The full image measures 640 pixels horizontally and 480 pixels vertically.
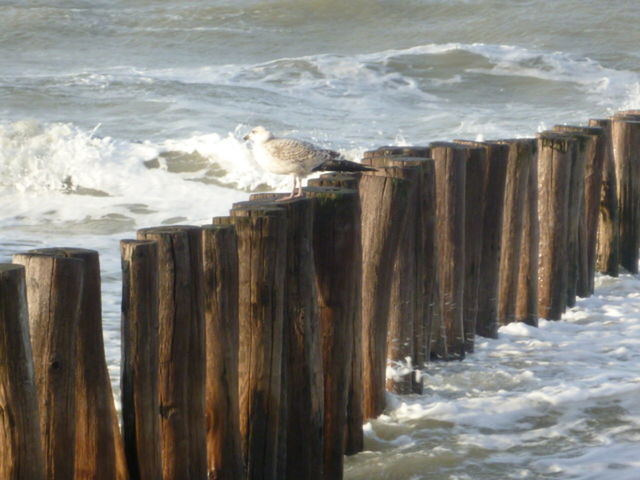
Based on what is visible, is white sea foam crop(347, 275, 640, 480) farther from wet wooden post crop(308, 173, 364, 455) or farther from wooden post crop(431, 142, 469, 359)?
wooden post crop(431, 142, 469, 359)

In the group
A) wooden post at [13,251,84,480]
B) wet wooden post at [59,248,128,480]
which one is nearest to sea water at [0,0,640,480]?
wet wooden post at [59,248,128,480]

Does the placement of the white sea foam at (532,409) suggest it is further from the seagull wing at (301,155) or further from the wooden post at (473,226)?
the seagull wing at (301,155)

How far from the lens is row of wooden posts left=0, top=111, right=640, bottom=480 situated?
3727 mm

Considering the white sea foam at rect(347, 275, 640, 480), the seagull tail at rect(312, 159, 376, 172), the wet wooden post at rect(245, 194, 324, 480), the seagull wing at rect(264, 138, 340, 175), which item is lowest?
the white sea foam at rect(347, 275, 640, 480)

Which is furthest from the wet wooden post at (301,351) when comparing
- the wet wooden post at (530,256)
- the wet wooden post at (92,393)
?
the wet wooden post at (530,256)

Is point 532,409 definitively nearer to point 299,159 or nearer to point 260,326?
point 299,159

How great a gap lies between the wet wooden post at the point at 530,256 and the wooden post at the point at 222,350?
3.65 meters

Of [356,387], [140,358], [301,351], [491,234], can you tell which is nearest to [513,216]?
[491,234]

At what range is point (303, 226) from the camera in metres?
4.83

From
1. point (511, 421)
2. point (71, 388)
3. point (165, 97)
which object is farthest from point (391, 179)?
point (165, 97)

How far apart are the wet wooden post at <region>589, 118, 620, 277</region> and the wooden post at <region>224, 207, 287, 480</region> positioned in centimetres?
485

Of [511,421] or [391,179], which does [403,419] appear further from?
[391,179]

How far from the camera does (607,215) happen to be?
9156 mm

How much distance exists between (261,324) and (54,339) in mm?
1077
